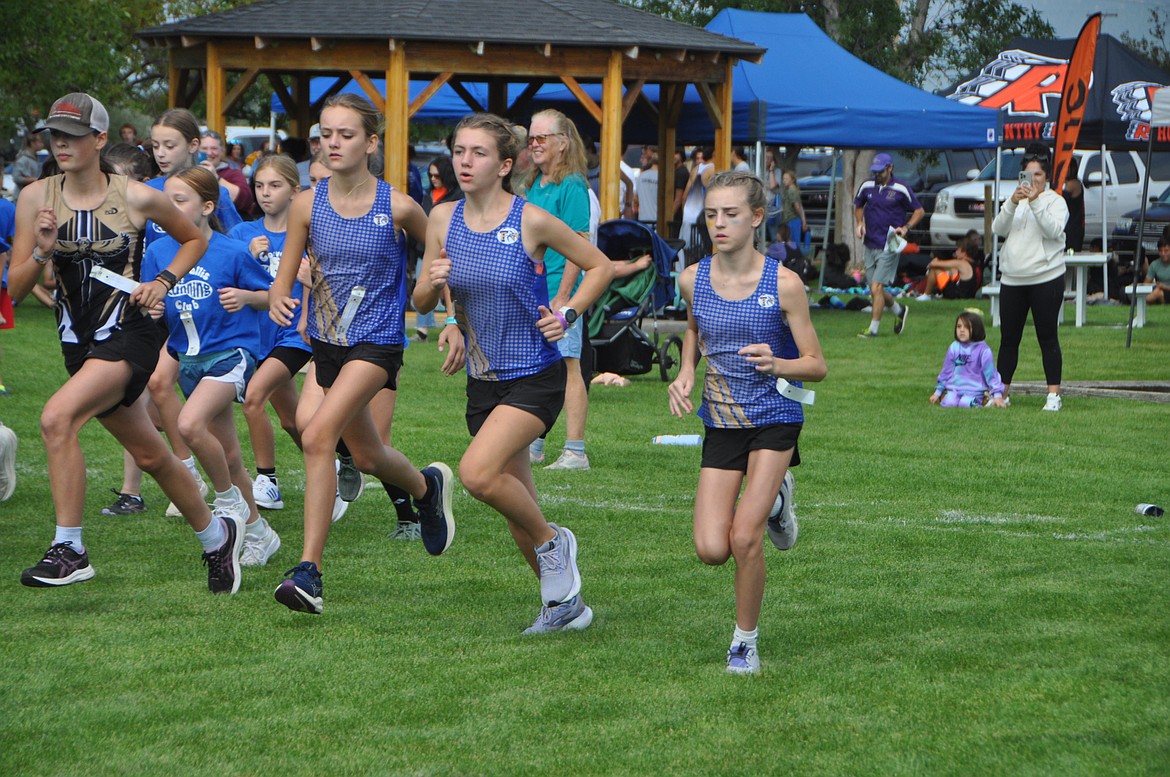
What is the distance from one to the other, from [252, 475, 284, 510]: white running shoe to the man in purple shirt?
40.1ft

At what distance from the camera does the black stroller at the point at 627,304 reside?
1320 cm

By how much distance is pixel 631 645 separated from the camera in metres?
5.59

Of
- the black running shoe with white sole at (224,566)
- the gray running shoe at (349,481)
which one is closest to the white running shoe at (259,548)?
the black running shoe with white sole at (224,566)

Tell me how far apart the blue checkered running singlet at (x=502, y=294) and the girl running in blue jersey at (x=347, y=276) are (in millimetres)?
194

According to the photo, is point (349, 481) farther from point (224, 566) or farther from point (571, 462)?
point (571, 462)

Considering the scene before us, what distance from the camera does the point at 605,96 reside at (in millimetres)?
19094

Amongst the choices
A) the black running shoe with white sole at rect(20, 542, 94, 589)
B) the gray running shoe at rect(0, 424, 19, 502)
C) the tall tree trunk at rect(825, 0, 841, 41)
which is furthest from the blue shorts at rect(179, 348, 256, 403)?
the tall tree trunk at rect(825, 0, 841, 41)

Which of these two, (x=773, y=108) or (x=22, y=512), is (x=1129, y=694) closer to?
(x=22, y=512)

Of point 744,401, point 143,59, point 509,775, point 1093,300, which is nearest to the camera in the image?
point 509,775

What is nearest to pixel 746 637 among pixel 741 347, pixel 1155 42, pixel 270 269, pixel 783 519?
pixel 783 519

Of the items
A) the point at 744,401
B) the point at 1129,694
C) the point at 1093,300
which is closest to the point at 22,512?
the point at 744,401

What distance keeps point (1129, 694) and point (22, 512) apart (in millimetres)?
5639

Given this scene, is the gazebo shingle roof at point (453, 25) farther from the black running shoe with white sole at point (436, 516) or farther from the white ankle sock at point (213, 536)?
the white ankle sock at point (213, 536)

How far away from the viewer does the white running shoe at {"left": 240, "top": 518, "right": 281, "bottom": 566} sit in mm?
6953
